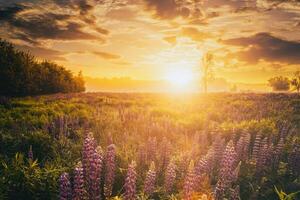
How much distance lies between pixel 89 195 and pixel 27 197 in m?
1.56

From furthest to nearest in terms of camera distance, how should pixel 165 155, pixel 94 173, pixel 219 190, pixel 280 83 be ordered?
pixel 280 83 → pixel 165 155 → pixel 219 190 → pixel 94 173

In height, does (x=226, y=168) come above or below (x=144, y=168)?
above

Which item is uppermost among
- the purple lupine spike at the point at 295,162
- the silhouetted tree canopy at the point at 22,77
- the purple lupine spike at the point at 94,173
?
the silhouetted tree canopy at the point at 22,77

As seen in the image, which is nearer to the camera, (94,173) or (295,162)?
(94,173)

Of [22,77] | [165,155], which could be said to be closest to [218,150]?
[165,155]

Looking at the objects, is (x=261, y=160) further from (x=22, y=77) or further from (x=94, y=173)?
(x=22, y=77)

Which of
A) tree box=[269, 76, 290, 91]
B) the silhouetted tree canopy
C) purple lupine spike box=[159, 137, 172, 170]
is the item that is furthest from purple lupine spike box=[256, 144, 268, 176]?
tree box=[269, 76, 290, 91]

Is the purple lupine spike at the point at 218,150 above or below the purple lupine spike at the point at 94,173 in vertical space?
below

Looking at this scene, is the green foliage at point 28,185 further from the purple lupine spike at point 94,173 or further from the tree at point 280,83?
the tree at point 280,83

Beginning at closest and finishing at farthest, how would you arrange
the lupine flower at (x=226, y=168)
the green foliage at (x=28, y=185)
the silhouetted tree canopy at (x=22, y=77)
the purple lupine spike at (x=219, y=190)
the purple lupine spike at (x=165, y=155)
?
the lupine flower at (x=226, y=168), the green foliage at (x=28, y=185), the purple lupine spike at (x=219, y=190), the purple lupine spike at (x=165, y=155), the silhouetted tree canopy at (x=22, y=77)

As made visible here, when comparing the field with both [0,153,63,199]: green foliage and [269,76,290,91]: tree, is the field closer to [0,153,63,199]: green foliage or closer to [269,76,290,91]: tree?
[0,153,63,199]: green foliage

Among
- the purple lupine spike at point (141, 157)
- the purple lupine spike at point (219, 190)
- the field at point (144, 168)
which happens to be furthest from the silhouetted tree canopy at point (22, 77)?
the purple lupine spike at point (219, 190)

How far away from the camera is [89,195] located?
4270 mm

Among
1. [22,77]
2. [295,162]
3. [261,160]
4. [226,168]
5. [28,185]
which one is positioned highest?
[22,77]
